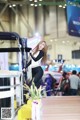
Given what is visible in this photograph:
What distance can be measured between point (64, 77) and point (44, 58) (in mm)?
5714

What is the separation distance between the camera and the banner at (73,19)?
9.93 m

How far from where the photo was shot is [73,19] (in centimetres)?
999

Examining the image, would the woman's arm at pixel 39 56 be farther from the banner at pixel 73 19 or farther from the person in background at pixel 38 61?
the banner at pixel 73 19

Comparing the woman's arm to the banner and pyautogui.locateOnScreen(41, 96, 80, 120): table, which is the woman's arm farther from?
the banner

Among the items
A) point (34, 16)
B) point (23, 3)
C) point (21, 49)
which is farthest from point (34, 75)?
point (34, 16)

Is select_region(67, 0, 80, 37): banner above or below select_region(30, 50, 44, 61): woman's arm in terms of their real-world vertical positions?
above

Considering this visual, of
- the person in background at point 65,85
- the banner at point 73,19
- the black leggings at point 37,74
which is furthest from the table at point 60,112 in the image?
the person in background at point 65,85

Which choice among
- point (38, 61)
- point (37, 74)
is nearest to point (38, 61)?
point (38, 61)

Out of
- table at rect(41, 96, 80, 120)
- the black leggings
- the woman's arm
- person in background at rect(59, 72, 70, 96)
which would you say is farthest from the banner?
person in background at rect(59, 72, 70, 96)

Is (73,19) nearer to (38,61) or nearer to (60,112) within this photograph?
(38,61)

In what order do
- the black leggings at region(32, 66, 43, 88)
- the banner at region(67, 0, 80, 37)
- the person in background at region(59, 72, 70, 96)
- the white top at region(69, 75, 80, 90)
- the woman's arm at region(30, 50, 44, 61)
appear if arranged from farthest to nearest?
the person in background at region(59, 72, 70, 96) → the white top at region(69, 75, 80, 90) → the banner at region(67, 0, 80, 37) → the black leggings at region(32, 66, 43, 88) → the woman's arm at region(30, 50, 44, 61)

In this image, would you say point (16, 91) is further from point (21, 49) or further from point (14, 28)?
point (14, 28)

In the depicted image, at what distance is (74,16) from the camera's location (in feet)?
32.8

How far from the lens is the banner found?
32.6ft
